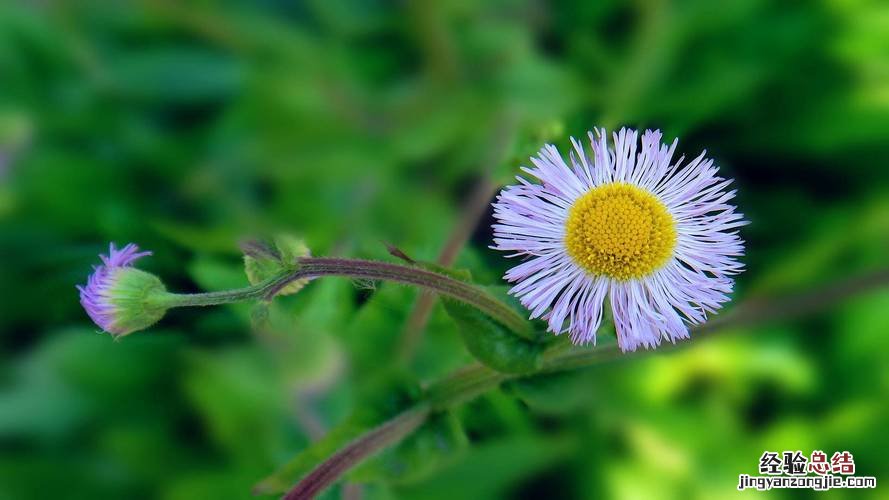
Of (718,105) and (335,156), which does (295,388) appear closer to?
(335,156)

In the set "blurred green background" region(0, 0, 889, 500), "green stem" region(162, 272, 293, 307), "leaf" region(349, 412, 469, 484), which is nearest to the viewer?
"green stem" region(162, 272, 293, 307)

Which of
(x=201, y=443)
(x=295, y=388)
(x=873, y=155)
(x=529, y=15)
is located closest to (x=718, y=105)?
(x=873, y=155)

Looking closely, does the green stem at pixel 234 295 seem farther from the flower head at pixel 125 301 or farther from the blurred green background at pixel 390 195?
the blurred green background at pixel 390 195

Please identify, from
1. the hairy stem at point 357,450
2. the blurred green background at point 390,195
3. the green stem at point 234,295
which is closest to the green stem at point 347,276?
the green stem at point 234,295

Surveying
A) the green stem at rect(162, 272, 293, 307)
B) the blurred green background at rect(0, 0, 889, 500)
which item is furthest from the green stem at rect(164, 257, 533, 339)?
→ the blurred green background at rect(0, 0, 889, 500)

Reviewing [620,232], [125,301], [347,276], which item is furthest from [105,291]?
[620,232]

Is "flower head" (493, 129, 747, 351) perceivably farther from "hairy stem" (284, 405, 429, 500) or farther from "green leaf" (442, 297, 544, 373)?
"hairy stem" (284, 405, 429, 500)
